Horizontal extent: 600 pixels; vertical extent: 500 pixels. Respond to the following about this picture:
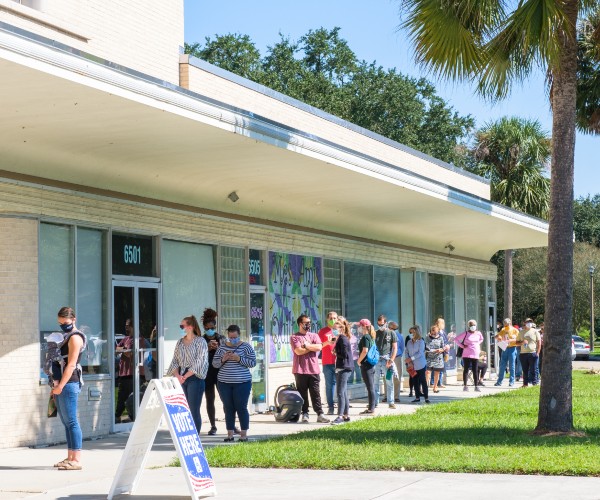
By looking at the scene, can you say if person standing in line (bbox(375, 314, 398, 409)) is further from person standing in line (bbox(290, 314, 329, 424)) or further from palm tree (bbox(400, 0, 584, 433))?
palm tree (bbox(400, 0, 584, 433))

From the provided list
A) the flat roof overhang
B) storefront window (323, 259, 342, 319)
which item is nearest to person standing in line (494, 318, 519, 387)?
the flat roof overhang

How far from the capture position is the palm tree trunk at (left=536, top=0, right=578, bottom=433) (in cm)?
1478

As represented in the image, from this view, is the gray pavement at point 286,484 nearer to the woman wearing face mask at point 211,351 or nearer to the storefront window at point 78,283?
the storefront window at point 78,283

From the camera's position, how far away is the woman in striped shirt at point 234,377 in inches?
599

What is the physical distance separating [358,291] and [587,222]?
6382 cm

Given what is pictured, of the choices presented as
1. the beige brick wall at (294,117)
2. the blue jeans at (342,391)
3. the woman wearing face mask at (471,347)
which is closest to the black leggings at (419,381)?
the woman wearing face mask at (471,347)

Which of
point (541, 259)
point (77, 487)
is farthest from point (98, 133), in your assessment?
point (541, 259)

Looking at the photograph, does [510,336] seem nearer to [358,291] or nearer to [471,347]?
[471,347]

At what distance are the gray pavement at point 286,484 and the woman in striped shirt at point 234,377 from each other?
1.95 metres

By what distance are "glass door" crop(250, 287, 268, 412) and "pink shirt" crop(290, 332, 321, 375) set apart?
245 cm

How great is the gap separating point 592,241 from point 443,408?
68.5m

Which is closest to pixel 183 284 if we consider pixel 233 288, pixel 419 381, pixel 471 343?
pixel 233 288

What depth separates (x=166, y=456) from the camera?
45.5ft

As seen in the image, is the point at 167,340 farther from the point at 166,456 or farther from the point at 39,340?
the point at 166,456
